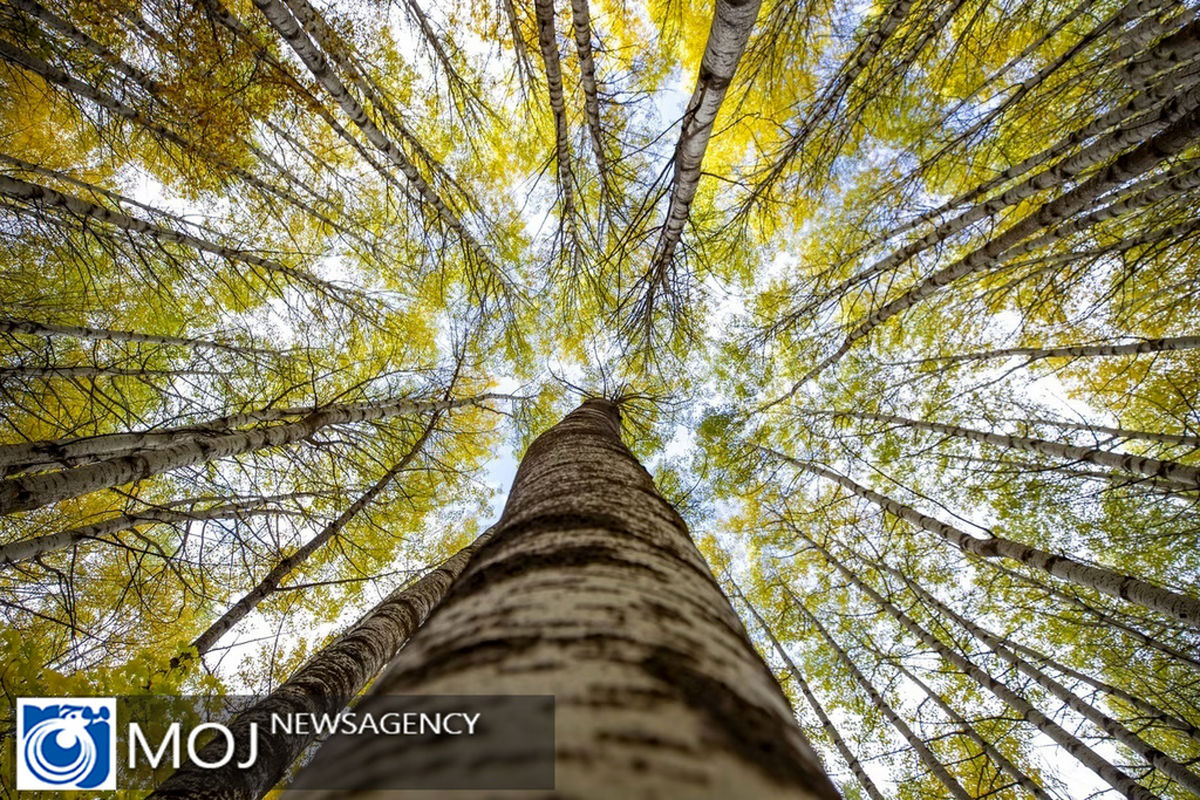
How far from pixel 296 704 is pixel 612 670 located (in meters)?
2.59

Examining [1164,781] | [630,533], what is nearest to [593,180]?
[630,533]

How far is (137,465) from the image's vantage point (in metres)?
2.52

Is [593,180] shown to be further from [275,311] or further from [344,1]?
[275,311]

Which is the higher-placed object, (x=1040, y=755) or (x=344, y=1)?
(x=344, y=1)

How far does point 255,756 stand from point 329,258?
6.75 meters

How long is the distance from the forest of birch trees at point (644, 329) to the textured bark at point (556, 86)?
0.10 feet

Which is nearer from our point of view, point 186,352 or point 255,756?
point 255,756

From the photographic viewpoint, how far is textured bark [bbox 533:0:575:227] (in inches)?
110

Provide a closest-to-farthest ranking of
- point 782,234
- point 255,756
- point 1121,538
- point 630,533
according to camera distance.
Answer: point 630,533
point 255,756
point 1121,538
point 782,234

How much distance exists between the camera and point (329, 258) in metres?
7.23

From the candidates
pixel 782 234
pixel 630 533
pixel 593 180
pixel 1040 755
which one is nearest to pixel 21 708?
pixel 630 533

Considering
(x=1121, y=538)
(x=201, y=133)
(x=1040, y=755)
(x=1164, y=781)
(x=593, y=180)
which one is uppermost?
(x=593, y=180)

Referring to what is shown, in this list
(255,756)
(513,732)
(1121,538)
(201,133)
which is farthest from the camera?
(1121,538)

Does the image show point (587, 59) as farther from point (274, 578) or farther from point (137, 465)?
point (274, 578)
